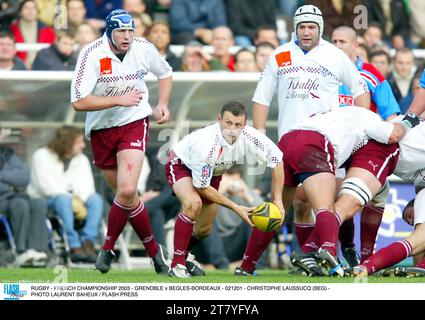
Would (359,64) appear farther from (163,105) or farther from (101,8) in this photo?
(101,8)

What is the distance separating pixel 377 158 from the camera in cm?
1198

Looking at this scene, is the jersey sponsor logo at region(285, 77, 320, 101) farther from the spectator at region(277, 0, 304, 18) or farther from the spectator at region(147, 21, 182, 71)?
the spectator at region(277, 0, 304, 18)

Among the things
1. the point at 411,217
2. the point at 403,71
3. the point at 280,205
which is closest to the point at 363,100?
the point at 411,217

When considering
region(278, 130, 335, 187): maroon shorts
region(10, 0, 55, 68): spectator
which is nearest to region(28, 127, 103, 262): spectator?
region(10, 0, 55, 68): spectator

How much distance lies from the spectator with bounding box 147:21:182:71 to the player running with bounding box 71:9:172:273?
13.8 feet

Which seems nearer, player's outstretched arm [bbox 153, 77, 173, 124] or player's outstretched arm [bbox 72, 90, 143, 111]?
player's outstretched arm [bbox 72, 90, 143, 111]

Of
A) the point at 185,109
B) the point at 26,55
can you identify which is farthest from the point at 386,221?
the point at 26,55

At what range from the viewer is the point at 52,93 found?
16.2 m

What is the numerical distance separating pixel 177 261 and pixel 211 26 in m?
7.36

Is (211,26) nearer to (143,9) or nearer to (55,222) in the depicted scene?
(143,9)

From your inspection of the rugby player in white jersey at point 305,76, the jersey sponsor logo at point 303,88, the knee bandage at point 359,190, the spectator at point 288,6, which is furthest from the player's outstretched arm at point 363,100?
the spectator at point 288,6

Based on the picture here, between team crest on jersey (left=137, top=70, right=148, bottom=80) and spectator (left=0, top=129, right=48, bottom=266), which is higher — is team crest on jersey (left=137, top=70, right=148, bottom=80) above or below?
above

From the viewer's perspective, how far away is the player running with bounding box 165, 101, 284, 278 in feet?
38.8

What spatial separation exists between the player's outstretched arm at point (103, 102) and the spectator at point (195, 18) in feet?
21.2
